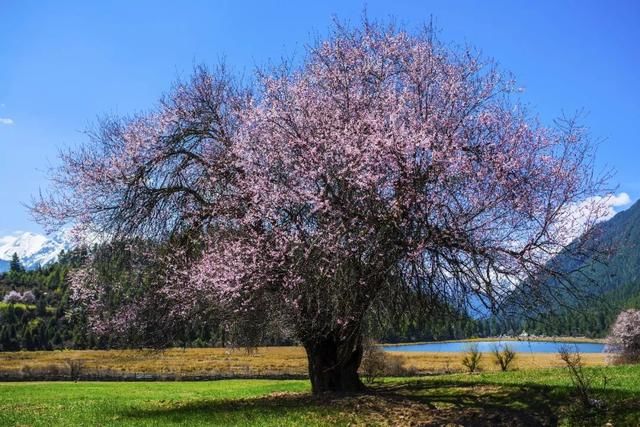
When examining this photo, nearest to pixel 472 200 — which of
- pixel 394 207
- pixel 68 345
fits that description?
pixel 394 207

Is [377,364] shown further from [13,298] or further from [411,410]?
[13,298]

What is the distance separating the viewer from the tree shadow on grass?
10766 millimetres

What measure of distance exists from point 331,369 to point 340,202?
19.9ft

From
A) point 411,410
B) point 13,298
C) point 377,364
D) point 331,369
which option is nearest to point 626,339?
point 377,364

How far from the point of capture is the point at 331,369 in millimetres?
15664

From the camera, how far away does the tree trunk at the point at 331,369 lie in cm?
1571

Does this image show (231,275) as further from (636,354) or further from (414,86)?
(636,354)

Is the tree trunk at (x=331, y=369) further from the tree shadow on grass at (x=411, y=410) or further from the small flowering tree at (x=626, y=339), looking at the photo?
the small flowering tree at (x=626, y=339)

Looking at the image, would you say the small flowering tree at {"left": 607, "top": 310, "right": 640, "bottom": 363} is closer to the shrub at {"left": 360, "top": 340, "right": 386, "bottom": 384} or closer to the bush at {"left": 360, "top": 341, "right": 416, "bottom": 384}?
the bush at {"left": 360, "top": 341, "right": 416, "bottom": 384}

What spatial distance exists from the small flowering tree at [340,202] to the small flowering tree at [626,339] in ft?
114

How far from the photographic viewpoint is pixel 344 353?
14.6 meters

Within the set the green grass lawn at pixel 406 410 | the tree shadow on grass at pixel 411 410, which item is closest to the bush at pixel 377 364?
the tree shadow on grass at pixel 411 410

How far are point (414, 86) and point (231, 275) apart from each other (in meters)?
5.97

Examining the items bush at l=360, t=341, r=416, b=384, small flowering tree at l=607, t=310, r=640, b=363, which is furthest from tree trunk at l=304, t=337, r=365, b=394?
small flowering tree at l=607, t=310, r=640, b=363
